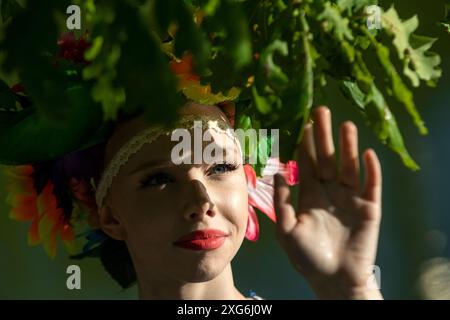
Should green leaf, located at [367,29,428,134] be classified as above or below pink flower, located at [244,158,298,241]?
below

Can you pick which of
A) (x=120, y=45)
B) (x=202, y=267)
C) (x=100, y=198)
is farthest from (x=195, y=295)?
(x=120, y=45)

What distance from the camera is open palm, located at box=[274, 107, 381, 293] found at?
87cm

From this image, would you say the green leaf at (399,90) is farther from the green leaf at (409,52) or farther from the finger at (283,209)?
the finger at (283,209)

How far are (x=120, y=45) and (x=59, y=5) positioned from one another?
7 cm

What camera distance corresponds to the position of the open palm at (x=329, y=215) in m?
0.87

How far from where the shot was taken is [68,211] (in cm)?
137

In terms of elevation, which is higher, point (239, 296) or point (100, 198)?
point (100, 198)

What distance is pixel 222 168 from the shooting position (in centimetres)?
117

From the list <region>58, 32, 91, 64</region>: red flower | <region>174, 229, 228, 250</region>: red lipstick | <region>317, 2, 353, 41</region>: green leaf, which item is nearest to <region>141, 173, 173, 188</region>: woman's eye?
<region>174, 229, 228, 250</region>: red lipstick

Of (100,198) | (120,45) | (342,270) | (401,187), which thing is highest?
(401,187)

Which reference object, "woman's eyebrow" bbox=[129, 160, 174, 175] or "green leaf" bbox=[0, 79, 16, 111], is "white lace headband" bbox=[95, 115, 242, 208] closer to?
"woman's eyebrow" bbox=[129, 160, 174, 175]

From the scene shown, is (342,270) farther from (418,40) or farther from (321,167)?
(418,40)

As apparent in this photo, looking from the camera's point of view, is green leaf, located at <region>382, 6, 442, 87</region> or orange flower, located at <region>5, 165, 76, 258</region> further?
orange flower, located at <region>5, 165, 76, 258</region>

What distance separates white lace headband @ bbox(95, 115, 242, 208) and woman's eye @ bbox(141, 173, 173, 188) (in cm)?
5
